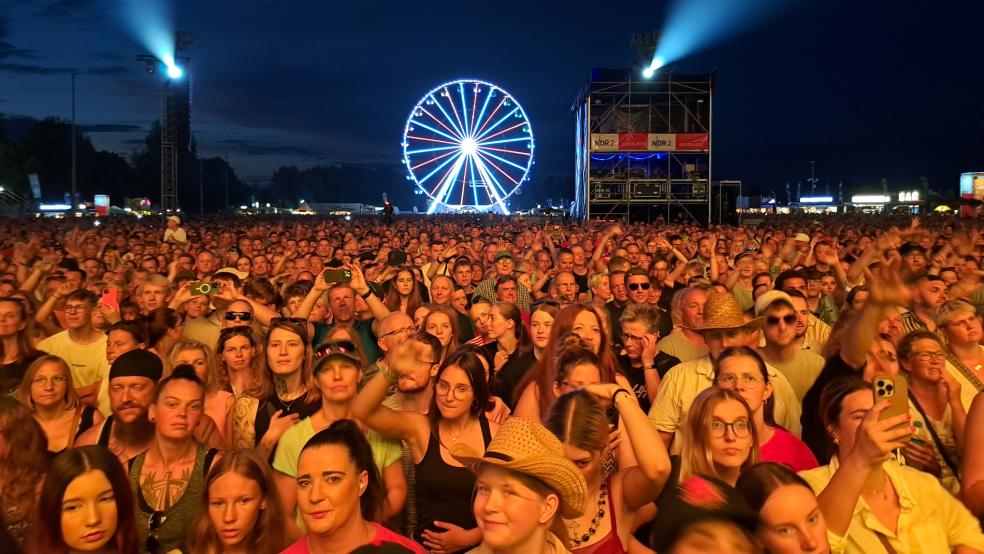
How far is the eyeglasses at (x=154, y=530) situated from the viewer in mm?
3682

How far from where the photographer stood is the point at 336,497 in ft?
10.4

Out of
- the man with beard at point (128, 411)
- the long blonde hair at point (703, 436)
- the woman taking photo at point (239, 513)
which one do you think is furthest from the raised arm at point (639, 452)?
the man with beard at point (128, 411)

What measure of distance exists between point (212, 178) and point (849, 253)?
113m

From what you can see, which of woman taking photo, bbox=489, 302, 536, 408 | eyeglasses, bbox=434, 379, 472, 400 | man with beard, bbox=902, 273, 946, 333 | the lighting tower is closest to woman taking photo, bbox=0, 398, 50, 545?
eyeglasses, bbox=434, 379, 472, 400

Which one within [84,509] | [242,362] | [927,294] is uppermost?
[927,294]

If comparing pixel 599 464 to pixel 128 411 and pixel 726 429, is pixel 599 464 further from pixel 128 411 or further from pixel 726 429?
pixel 128 411

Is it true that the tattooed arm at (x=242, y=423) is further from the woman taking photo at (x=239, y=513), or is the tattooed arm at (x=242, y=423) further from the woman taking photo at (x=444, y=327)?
the woman taking photo at (x=444, y=327)

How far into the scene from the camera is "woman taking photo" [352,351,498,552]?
3908 mm

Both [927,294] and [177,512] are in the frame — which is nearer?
[177,512]

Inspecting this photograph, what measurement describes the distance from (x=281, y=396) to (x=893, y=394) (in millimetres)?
3209

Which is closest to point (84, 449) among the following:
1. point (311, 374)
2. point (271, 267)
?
point (311, 374)

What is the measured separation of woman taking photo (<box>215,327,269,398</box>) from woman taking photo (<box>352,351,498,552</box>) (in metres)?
1.25

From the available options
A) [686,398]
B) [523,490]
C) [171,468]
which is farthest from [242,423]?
[523,490]

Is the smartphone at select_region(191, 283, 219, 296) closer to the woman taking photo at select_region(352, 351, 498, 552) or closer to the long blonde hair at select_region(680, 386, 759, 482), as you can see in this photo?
the woman taking photo at select_region(352, 351, 498, 552)
